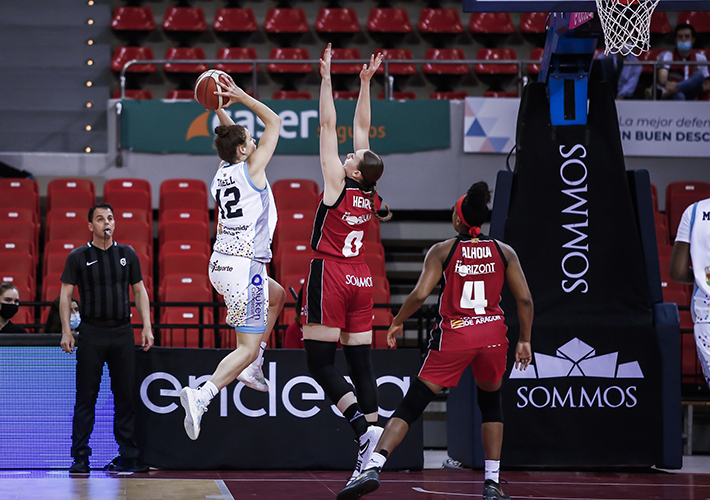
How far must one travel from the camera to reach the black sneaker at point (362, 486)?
197 inches

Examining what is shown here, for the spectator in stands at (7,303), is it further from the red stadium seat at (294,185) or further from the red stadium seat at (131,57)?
the red stadium seat at (131,57)

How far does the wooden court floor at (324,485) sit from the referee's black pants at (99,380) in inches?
11.3

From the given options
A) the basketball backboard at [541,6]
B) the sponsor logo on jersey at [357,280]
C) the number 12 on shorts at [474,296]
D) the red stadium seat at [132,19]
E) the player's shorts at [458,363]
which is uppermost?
the red stadium seat at [132,19]

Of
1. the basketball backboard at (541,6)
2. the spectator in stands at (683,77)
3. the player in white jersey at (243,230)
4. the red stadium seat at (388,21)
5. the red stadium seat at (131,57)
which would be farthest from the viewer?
the red stadium seat at (388,21)

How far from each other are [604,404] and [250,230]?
141 inches

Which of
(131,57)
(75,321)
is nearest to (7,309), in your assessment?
(75,321)

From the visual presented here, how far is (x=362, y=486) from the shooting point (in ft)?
16.4

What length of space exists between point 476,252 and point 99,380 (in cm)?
333

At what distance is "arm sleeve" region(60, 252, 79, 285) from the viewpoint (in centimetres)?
688

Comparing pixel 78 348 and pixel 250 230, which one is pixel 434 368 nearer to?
pixel 250 230

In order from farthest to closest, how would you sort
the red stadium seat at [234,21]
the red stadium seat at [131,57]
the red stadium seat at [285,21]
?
the red stadium seat at [285,21], the red stadium seat at [234,21], the red stadium seat at [131,57]

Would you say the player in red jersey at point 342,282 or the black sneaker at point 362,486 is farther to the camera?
the player in red jersey at point 342,282

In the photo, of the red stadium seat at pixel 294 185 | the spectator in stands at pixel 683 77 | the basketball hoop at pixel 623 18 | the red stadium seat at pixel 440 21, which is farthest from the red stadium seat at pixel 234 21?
the basketball hoop at pixel 623 18

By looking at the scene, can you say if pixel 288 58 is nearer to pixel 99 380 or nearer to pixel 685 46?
pixel 685 46
